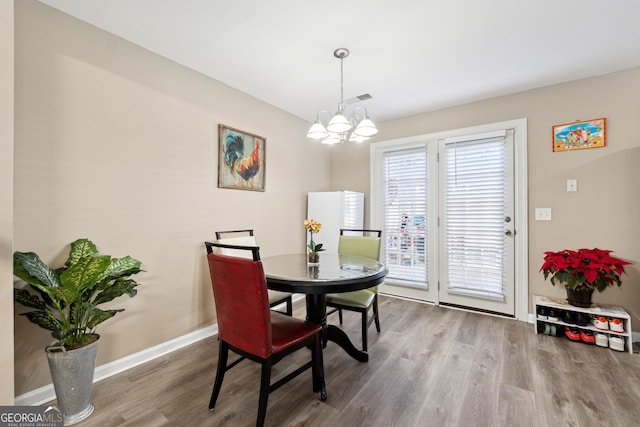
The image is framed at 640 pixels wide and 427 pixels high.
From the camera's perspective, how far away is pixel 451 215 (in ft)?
11.1

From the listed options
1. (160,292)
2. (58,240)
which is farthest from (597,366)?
(58,240)

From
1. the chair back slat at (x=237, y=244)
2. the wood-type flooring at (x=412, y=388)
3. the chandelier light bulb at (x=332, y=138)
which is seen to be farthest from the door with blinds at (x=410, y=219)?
the chair back slat at (x=237, y=244)

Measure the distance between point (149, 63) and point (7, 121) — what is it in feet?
3.92

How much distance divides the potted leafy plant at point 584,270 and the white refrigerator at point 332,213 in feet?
6.86

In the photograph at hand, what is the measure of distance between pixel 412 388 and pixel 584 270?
1888 mm

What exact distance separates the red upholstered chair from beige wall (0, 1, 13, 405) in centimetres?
92

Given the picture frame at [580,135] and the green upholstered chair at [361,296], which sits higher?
the picture frame at [580,135]

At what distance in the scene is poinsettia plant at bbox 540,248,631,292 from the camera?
233 cm

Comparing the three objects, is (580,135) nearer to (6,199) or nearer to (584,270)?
(584,270)

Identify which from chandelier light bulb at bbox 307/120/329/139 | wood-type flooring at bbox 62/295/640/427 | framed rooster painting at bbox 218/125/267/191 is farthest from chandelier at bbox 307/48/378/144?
wood-type flooring at bbox 62/295/640/427

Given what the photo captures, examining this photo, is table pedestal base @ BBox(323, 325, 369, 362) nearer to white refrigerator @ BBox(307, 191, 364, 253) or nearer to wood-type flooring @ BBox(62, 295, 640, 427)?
wood-type flooring @ BBox(62, 295, 640, 427)

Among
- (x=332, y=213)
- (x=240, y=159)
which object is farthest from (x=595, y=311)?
(x=240, y=159)

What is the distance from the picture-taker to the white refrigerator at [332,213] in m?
3.56

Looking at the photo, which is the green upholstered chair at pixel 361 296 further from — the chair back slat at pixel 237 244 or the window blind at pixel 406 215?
the window blind at pixel 406 215
